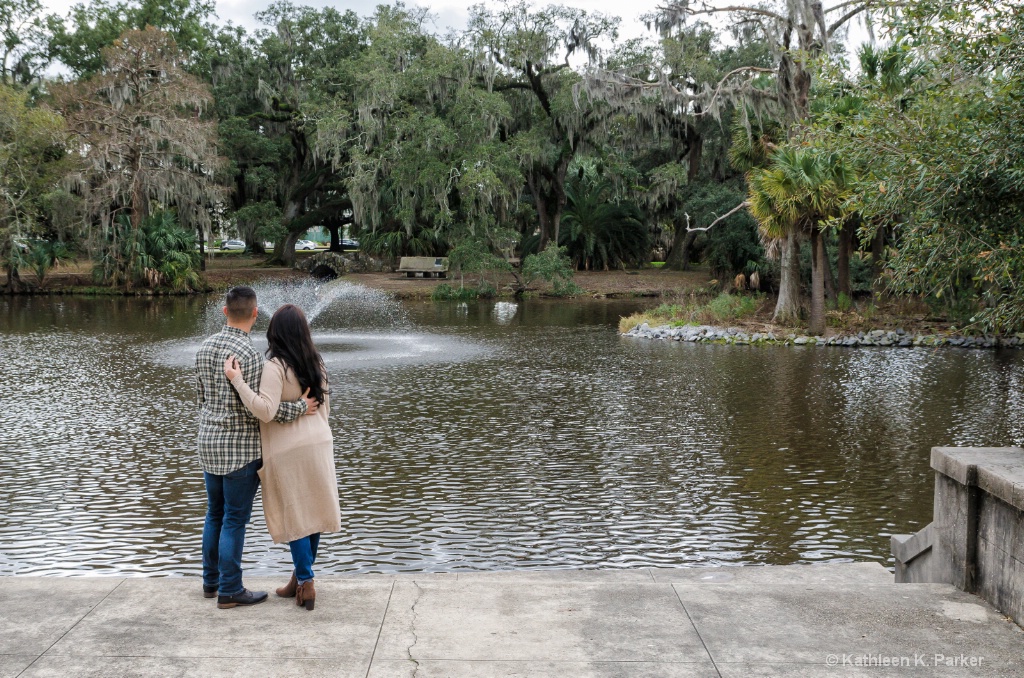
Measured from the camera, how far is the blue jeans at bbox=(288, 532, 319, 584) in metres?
4.41

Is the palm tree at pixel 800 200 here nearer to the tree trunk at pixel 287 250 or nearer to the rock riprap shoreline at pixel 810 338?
the rock riprap shoreline at pixel 810 338

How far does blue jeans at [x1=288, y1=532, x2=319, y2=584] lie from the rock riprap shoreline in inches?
653

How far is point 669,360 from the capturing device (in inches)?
682

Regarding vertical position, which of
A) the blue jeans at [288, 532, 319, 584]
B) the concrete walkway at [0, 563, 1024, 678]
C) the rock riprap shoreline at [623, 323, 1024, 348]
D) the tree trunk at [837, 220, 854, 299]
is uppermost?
the tree trunk at [837, 220, 854, 299]

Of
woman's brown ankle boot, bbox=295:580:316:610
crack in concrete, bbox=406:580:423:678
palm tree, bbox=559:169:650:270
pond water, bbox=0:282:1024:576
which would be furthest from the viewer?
palm tree, bbox=559:169:650:270

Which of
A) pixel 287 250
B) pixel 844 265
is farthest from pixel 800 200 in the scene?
pixel 287 250

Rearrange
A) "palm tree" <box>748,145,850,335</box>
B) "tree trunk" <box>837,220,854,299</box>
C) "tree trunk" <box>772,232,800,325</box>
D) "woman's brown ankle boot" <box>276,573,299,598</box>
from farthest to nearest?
"tree trunk" <box>837,220,854,299</box>, "tree trunk" <box>772,232,800,325</box>, "palm tree" <box>748,145,850,335</box>, "woman's brown ankle boot" <box>276,573,299,598</box>

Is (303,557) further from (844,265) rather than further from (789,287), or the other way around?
(844,265)

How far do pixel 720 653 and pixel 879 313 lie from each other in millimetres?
Result: 20567

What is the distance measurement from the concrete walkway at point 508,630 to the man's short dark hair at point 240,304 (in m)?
1.38

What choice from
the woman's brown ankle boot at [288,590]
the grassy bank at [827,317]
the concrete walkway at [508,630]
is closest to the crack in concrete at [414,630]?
the concrete walkway at [508,630]

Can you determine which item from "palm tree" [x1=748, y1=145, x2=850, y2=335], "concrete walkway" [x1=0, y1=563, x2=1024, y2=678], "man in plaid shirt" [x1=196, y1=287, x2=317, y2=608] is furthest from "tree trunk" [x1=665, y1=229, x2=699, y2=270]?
"man in plaid shirt" [x1=196, y1=287, x2=317, y2=608]

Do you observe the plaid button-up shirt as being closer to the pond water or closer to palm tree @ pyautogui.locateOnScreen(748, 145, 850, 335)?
the pond water

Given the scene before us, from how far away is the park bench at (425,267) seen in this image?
127 ft
